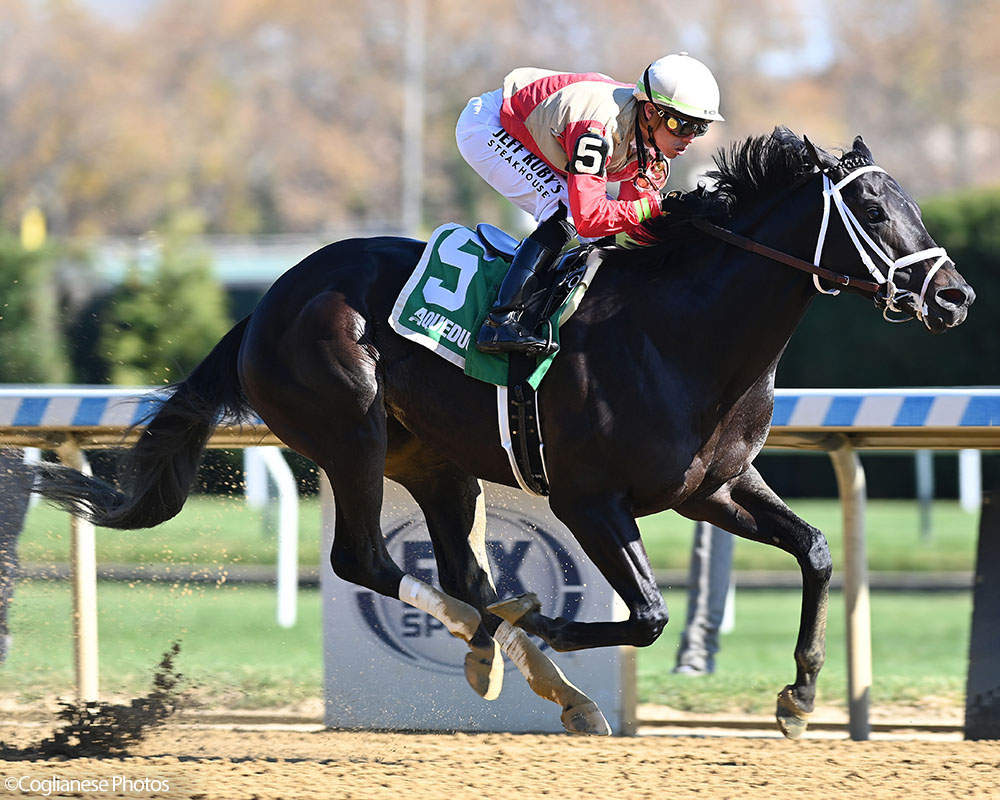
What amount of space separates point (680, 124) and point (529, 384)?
88 centimetres

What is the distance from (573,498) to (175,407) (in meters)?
1.48

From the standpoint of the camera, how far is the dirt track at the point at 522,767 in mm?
4066

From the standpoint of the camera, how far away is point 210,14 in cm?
4431

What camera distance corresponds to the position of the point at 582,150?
160 inches

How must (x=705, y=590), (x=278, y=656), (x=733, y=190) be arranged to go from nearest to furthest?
(x=733, y=190)
(x=705, y=590)
(x=278, y=656)

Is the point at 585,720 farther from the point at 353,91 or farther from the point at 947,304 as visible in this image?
the point at 353,91

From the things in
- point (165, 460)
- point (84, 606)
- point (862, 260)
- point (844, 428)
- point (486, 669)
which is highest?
point (862, 260)

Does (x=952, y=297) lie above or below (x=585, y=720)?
above

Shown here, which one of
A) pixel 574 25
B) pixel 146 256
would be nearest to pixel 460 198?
pixel 574 25

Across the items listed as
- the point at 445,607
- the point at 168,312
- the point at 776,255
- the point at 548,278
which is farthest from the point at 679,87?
the point at 168,312

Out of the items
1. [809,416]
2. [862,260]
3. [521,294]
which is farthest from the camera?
[809,416]

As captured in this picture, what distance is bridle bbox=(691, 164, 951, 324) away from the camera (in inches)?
151

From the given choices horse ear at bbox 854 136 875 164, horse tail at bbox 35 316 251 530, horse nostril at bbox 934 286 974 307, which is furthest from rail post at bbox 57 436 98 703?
horse nostril at bbox 934 286 974 307

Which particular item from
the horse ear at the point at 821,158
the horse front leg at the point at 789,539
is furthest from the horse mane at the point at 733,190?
the horse front leg at the point at 789,539
